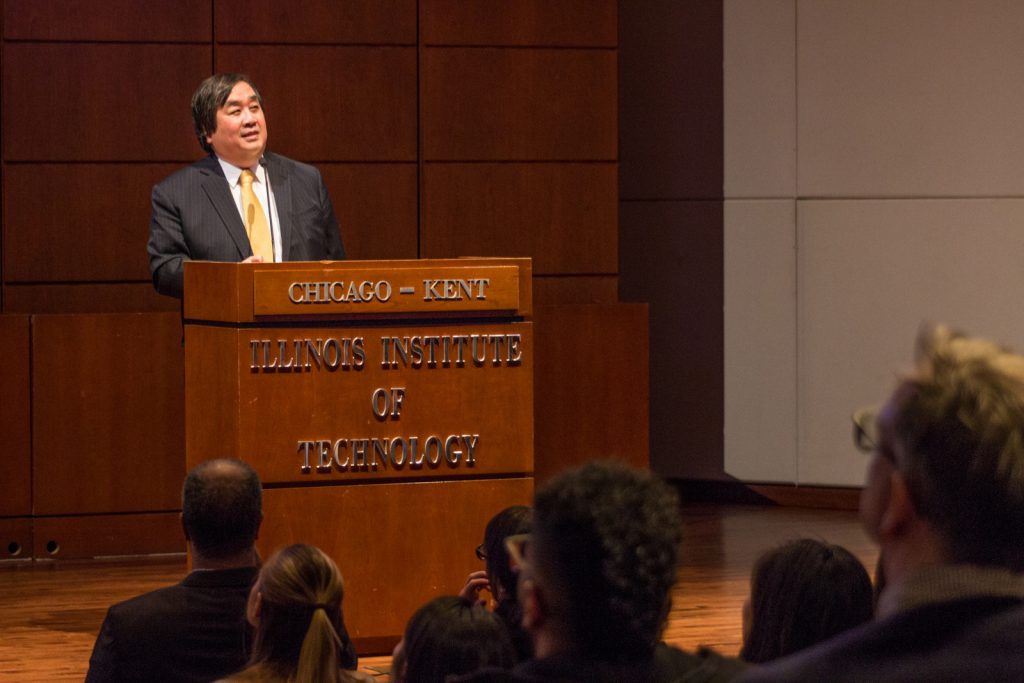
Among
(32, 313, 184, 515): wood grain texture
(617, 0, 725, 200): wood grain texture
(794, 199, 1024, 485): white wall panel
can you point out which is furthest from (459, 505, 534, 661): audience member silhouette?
(617, 0, 725, 200): wood grain texture

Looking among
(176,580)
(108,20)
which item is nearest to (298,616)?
(176,580)

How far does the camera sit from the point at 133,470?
250 inches

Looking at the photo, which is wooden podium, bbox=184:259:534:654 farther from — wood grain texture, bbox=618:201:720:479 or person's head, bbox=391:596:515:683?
wood grain texture, bbox=618:201:720:479

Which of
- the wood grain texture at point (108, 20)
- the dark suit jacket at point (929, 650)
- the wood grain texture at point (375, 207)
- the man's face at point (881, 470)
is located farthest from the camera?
the wood grain texture at point (375, 207)

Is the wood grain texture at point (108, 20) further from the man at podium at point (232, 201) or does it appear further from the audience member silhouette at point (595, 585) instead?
the audience member silhouette at point (595, 585)

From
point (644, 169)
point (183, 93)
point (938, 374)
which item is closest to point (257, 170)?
point (183, 93)

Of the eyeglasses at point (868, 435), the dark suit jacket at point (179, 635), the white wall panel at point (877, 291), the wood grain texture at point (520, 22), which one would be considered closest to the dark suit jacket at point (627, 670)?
the eyeglasses at point (868, 435)

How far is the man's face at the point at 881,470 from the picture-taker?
3.65ft

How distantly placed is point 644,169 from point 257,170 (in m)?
3.33

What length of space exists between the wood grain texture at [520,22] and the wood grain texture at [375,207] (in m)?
0.63

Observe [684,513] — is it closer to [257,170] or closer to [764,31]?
[764,31]

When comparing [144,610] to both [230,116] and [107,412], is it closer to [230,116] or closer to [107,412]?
[230,116]

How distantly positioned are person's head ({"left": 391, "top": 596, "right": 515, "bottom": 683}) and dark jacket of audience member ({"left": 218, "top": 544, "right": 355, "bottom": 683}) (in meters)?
0.12

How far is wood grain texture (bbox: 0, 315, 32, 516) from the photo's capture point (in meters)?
6.20
